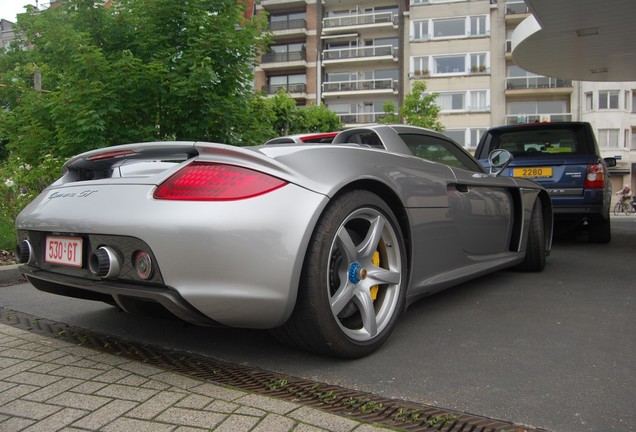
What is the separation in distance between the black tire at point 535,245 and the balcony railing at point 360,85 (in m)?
38.8

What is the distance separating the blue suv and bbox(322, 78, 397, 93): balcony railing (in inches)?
1419

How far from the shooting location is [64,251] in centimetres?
244

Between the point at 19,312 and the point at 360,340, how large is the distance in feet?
8.52

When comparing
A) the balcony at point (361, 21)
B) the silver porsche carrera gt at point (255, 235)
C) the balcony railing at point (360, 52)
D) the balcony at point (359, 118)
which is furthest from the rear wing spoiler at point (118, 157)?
the balcony at point (361, 21)

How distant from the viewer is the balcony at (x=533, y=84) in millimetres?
37531

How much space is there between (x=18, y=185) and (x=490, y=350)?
7.40m

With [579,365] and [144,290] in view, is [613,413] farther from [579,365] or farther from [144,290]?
[144,290]

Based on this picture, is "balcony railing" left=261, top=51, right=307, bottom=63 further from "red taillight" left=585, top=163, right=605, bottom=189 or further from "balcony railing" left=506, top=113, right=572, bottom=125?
"red taillight" left=585, top=163, right=605, bottom=189

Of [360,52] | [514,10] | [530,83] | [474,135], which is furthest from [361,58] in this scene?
[530,83]

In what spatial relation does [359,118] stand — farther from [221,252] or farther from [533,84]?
[221,252]

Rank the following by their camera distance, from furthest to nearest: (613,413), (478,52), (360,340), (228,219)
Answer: (478,52) → (360,340) → (228,219) → (613,413)

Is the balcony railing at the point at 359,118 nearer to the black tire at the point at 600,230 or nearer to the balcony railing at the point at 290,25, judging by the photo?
the balcony railing at the point at 290,25

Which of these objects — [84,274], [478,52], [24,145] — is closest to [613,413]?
[84,274]

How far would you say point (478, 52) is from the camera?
39.0 m
